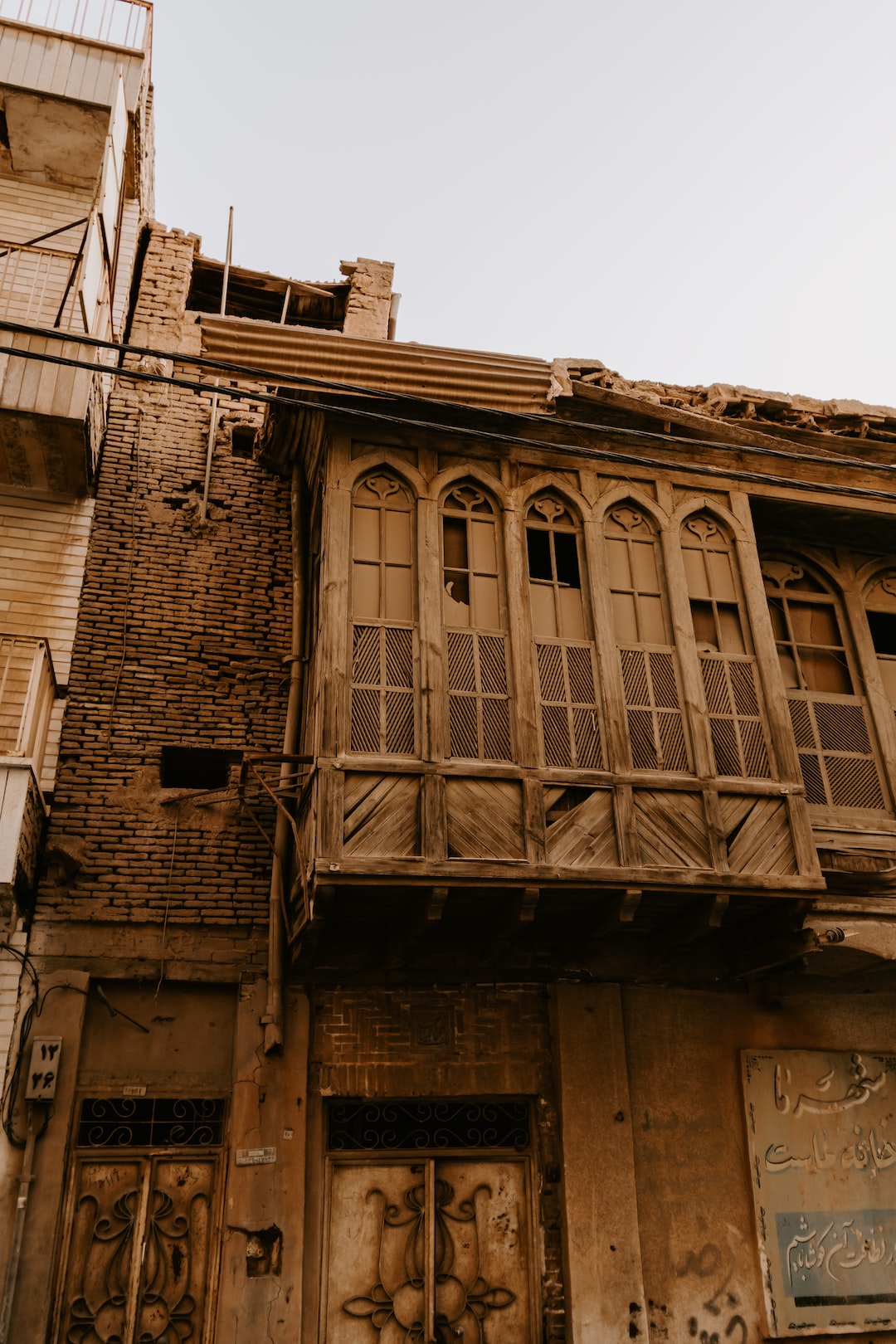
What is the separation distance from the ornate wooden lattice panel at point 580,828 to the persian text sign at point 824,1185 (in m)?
2.58

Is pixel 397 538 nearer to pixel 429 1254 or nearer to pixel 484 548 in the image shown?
pixel 484 548

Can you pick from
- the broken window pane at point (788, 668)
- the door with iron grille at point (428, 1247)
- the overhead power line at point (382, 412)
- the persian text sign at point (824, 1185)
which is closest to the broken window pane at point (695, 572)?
the overhead power line at point (382, 412)

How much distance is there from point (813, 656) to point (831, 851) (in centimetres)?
215

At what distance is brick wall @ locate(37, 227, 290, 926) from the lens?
8188 mm

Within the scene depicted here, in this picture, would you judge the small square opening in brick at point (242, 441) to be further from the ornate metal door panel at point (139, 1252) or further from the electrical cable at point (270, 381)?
the ornate metal door panel at point (139, 1252)

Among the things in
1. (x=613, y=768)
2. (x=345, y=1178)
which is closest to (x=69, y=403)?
(x=613, y=768)

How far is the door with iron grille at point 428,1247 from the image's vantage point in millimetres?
7355

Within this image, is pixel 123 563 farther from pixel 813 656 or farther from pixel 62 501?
pixel 813 656

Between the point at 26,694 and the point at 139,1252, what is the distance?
429 cm

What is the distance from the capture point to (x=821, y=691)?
9.59 m

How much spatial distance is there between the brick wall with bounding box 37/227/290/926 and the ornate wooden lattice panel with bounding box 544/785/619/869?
8.51 feet

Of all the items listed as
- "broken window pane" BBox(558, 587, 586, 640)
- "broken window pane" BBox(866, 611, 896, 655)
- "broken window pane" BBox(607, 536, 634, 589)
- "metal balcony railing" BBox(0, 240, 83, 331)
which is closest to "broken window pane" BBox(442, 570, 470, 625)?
"broken window pane" BBox(558, 587, 586, 640)

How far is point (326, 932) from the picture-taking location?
25.8ft

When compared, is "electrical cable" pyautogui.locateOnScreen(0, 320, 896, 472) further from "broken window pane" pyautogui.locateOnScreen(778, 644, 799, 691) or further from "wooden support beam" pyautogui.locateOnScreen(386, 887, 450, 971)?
"wooden support beam" pyautogui.locateOnScreen(386, 887, 450, 971)
